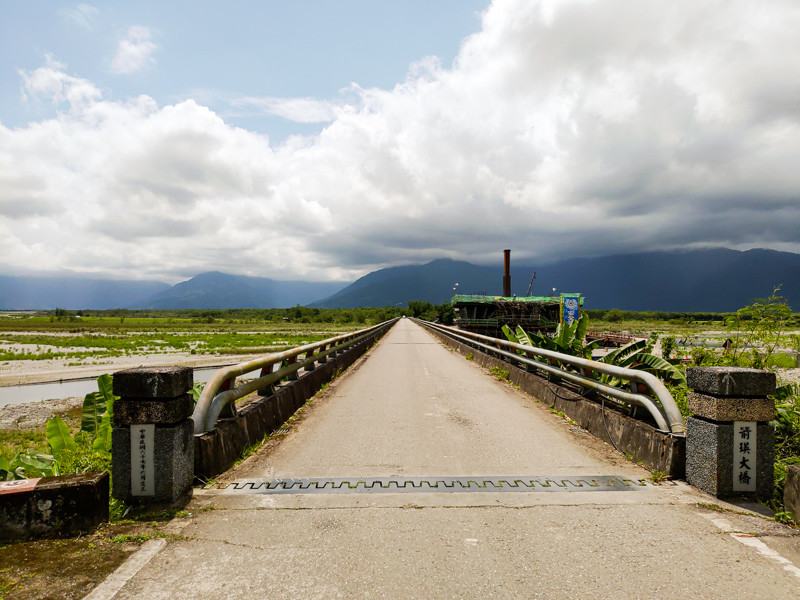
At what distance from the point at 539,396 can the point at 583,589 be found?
25.4 ft

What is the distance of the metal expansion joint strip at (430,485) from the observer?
190 inches

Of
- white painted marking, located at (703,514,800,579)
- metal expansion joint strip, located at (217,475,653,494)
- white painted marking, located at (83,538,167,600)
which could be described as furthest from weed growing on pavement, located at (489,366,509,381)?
white painted marking, located at (83,538,167,600)

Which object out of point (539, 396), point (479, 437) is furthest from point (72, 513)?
point (539, 396)

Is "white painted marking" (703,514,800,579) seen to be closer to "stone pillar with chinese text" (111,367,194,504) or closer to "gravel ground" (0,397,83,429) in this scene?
"stone pillar with chinese text" (111,367,194,504)

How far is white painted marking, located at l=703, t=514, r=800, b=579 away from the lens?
130 inches

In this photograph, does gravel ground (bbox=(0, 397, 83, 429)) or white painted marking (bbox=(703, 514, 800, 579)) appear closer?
white painted marking (bbox=(703, 514, 800, 579))

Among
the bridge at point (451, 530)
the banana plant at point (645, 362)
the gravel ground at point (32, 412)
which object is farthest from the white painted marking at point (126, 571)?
the gravel ground at point (32, 412)

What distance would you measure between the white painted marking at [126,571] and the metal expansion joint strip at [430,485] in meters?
1.18

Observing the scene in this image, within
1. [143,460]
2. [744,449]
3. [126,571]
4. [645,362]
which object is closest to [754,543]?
[744,449]

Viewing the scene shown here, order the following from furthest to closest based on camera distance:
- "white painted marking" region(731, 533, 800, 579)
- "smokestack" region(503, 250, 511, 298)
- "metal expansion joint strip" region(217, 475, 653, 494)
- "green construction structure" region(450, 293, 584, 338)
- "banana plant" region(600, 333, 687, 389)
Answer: "smokestack" region(503, 250, 511, 298) → "green construction structure" region(450, 293, 584, 338) → "banana plant" region(600, 333, 687, 389) → "metal expansion joint strip" region(217, 475, 653, 494) → "white painted marking" region(731, 533, 800, 579)

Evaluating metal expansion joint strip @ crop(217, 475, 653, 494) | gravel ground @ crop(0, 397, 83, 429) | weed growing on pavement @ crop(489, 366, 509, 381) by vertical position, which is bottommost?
gravel ground @ crop(0, 397, 83, 429)

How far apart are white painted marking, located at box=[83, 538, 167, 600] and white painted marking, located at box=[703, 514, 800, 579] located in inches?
168

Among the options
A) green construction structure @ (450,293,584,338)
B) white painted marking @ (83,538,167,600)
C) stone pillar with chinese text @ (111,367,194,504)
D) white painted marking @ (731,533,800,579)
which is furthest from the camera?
green construction structure @ (450,293,584,338)

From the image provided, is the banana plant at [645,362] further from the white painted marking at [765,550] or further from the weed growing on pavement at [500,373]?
the weed growing on pavement at [500,373]
